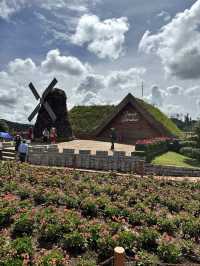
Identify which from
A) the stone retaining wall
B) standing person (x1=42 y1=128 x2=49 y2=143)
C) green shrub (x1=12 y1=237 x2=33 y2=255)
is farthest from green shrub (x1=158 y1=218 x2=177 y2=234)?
standing person (x1=42 y1=128 x2=49 y2=143)

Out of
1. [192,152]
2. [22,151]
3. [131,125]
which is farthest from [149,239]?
[131,125]

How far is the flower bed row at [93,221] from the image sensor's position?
332 inches

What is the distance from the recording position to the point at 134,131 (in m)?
36.4

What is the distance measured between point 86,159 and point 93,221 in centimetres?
1097

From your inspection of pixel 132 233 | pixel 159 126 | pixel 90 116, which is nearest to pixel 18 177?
pixel 132 233

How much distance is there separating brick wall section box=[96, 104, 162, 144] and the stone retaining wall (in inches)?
575

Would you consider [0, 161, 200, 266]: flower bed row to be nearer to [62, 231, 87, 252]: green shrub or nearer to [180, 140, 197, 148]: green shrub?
[62, 231, 87, 252]: green shrub

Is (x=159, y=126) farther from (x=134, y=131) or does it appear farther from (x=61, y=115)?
(x=61, y=115)

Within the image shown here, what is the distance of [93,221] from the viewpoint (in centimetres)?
1013

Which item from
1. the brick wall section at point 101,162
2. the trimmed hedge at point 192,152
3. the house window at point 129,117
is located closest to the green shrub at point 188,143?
the trimmed hedge at point 192,152

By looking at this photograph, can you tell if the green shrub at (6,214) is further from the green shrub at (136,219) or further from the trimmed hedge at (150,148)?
the trimmed hedge at (150,148)

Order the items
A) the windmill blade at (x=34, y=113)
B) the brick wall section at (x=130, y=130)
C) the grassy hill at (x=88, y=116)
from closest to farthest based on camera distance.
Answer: the brick wall section at (x=130, y=130) → the windmill blade at (x=34, y=113) → the grassy hill at (x=88, y=116)

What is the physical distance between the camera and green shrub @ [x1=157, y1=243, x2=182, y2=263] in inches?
331

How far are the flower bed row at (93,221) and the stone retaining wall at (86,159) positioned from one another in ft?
13.0
